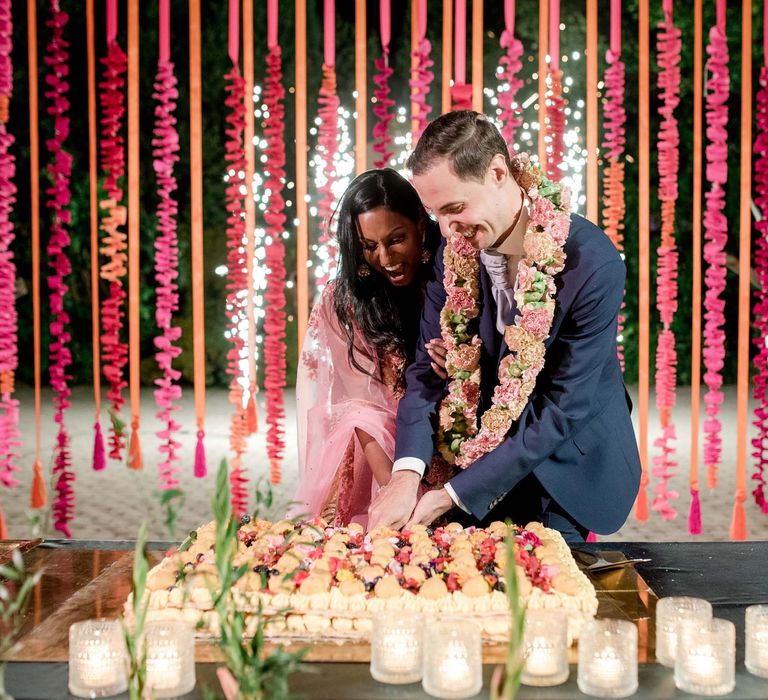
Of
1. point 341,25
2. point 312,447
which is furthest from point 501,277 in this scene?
point 341,25

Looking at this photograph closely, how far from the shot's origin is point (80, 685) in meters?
1.31

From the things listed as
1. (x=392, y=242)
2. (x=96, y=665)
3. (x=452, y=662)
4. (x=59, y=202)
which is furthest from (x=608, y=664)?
(x=59, y=202)

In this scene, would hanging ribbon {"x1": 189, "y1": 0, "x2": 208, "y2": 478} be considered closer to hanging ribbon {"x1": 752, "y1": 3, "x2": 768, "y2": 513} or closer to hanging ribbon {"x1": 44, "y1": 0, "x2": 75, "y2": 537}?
hanging ribbon {"x1": 44, "y1": 0, "x2": 75, "y2": 537}

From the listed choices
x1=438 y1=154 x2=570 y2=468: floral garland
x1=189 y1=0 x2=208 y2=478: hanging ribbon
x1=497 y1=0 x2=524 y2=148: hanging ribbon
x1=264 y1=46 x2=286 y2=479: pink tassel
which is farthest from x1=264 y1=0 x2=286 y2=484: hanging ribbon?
x1=438 y1=154 x2=570 y2=468: floral garland

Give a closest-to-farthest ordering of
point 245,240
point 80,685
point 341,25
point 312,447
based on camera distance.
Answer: point 80,685
point 312,447
point 245,240
point 341,25

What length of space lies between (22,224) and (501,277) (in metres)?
10.2

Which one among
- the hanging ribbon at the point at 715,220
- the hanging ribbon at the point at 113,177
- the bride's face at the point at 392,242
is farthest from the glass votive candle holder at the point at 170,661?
the hanging ribbon at the point at 715,220

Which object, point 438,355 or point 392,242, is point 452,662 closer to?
point 438,355

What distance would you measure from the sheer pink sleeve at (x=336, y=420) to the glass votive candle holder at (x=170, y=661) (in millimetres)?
1196

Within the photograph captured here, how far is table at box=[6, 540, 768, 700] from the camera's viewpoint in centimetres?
133

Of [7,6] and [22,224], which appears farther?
[22,224]

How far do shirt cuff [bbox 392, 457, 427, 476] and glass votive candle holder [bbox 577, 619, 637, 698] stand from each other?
84 cm

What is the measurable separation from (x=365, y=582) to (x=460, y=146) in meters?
0.89

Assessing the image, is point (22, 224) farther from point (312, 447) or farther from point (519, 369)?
point (519, 369)
